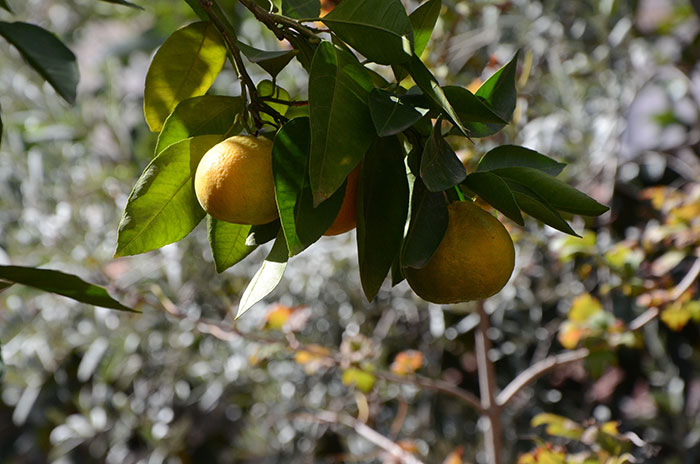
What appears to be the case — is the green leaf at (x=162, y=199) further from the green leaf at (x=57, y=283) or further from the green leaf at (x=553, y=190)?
the green leaf at (x=553, y=190)

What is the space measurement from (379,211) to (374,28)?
108 millimetres

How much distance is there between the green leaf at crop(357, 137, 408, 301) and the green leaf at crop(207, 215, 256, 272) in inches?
3.9

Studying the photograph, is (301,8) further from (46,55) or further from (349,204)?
(46,55)

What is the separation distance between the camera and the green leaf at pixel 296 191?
410mm

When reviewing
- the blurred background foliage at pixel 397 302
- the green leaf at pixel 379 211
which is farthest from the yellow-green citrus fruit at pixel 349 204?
the blurred background foliage at pixel 397 302

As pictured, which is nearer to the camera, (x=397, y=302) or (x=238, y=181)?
(x=238, y=181)

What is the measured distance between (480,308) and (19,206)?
4.45 ft

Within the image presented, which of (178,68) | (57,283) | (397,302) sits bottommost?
(397,302)

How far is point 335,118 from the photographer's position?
402 mm

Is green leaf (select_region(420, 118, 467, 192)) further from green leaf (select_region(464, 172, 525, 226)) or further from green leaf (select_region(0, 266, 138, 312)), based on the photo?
green leaf (select_region(0, 266, 138, 312))

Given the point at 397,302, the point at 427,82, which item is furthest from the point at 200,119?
the point at 397,302

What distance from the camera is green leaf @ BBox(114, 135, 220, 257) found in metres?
0.46

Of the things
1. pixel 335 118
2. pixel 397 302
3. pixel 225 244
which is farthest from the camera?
pixel 397 302

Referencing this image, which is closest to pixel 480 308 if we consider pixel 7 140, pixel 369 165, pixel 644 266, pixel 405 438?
pixel 644 266
